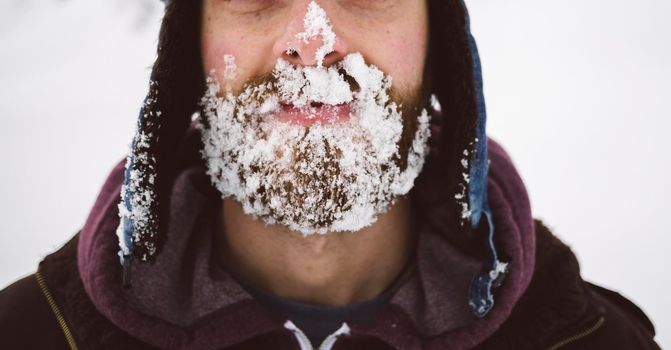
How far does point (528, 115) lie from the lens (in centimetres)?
383

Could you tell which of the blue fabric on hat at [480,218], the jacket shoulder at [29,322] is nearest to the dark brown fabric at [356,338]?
the jacket shoulder at [29,322]

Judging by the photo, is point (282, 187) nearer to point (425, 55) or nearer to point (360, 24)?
point (360, 24)

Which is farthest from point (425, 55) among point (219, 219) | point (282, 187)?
point (219, 219)

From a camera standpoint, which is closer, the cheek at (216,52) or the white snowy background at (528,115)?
the cheek at (216,52)

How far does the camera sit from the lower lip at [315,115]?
128 centimetres

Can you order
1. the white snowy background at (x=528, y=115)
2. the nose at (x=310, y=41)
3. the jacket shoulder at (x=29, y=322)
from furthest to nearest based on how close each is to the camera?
the white snowy background at (x=528, y=115) → the jacket shoulder at (x=29, y=322) → the nose at (x=310, y=41)

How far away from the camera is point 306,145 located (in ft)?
4.16

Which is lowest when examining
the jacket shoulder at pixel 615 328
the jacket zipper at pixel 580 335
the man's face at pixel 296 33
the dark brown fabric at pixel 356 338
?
the jacket shoulder at pixel 615 328

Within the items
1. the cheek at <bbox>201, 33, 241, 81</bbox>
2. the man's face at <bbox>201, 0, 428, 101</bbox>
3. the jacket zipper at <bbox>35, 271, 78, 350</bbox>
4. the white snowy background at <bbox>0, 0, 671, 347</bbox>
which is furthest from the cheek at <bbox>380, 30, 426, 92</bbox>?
the white snowy background at <bbox>0, 0, 671, 347</bbox>

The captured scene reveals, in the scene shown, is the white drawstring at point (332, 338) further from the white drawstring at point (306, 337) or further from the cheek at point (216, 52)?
the cheek at point (216, 52)

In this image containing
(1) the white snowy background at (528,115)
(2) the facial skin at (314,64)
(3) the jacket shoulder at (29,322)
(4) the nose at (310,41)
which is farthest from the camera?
(1) the white snowy background at (528,115)

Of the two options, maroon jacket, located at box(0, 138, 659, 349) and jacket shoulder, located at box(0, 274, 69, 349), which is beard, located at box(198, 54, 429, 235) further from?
jacket shoulder, located at box(0, 274, 69, 349)

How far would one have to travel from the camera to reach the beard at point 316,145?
127 cm

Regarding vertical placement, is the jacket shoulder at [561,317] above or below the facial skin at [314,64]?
below
